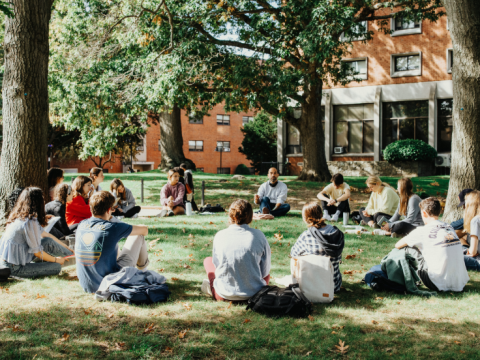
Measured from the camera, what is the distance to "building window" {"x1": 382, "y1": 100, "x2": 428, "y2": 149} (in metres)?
28.0

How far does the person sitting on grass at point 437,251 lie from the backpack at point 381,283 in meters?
0.37

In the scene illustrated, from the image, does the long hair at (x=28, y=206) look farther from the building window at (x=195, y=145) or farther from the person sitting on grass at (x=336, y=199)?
the building window at (x=195, y=145)

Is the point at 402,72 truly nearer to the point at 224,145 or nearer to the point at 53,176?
the point at 53,176

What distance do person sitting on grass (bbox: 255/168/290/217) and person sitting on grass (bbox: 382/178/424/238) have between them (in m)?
3.39

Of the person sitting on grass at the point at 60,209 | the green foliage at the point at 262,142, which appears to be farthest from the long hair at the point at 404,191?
the green foliage at the point at 262,142

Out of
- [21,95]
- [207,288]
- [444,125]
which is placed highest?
[444,125]

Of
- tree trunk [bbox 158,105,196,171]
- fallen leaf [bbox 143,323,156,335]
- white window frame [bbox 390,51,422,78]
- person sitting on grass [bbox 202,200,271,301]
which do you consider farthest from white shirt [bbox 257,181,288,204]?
white window frame [bbox 390,51,422,78]

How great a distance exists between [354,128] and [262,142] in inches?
551

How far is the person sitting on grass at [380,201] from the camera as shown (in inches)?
389

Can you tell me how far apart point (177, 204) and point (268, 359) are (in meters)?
8.85

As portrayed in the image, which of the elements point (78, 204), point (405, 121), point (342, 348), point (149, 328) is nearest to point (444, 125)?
point (405, 121)

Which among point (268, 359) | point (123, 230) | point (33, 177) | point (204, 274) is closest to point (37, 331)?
point (123, 230)

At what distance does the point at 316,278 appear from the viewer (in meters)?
5.00

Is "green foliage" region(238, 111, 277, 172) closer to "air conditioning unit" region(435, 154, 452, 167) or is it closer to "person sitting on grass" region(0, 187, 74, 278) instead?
"air conditioning unit" region(435, 154, 452, 167)
